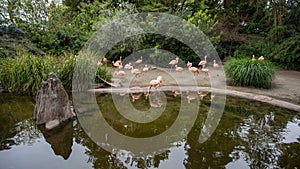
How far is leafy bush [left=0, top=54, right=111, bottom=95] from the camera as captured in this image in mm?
5640

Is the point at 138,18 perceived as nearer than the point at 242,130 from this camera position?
No

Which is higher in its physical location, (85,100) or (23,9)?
(23,9)

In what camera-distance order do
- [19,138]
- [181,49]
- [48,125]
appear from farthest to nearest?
[181,49], [48,125], [19,138]

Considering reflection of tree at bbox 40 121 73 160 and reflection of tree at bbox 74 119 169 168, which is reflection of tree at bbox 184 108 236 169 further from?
reflection of tree at bbox 40 121 73 160

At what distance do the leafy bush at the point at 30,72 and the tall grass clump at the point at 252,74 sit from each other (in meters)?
4.12

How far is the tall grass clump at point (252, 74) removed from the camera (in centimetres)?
624

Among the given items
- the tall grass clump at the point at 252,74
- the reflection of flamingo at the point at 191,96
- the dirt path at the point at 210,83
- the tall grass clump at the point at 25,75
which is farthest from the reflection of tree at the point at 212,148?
the tall grass clump at the point at 25,75

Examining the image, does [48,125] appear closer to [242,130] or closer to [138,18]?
[242,130]

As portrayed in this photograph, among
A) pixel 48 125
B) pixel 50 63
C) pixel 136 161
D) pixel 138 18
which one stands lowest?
pixel 136 161

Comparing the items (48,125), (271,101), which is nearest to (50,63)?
(48,125)

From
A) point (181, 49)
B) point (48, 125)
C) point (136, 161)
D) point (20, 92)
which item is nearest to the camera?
point (136, 161)

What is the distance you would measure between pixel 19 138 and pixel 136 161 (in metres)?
1.75

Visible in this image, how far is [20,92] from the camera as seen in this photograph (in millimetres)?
5676

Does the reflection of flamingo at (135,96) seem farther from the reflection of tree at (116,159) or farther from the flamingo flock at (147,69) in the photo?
the reflection of tree at (116,159)
